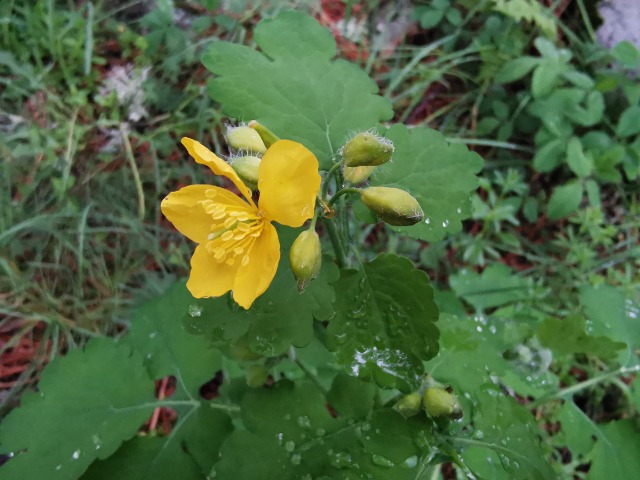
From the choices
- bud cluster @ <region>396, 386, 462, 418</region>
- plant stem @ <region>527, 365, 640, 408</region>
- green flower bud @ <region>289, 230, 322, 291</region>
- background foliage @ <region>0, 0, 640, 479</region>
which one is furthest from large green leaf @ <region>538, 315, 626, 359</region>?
green flower bud @ <region>289, 230, 322, 291</region>

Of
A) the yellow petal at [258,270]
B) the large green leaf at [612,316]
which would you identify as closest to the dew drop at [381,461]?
the yellow petal at [258,270]

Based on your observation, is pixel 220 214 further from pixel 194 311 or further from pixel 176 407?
pixel 176 407

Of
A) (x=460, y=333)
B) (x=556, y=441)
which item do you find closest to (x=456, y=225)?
(x=460, y=333)

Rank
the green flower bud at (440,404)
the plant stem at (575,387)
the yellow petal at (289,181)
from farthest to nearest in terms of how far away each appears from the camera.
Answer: the plant stem at (575,387), the green flower bud at (440,404), the yellow petal at (289,181)

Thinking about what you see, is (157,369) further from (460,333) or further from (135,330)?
(460,333)

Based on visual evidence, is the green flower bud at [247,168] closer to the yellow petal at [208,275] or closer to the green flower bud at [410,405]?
the yellow petal at [208,275]

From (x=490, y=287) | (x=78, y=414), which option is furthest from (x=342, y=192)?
(x=490, y=287)
